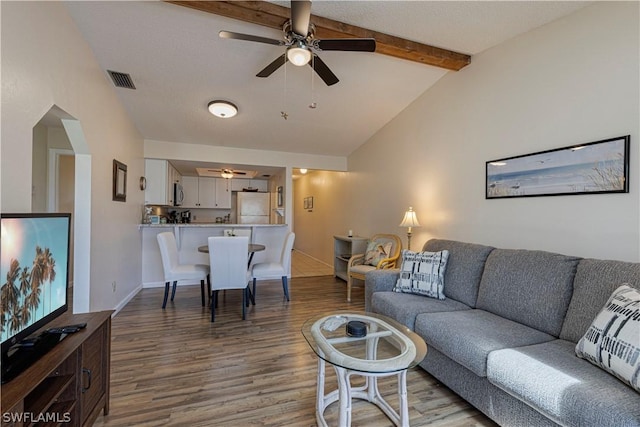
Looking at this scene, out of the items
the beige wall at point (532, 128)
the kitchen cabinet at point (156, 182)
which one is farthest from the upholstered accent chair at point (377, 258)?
the kitchen cabinet at point (156, 182)

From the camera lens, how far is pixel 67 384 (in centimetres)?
131

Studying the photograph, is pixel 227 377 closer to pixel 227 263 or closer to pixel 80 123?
pixel 227 263

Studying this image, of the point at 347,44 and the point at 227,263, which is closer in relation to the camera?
the point at 347,44

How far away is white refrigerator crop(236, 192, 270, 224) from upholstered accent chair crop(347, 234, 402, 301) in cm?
352

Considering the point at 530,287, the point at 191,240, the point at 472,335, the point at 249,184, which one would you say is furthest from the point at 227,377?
the point at 249,184

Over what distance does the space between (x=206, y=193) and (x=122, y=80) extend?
3719mm

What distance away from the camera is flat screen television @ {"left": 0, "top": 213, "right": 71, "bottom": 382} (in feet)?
3.80

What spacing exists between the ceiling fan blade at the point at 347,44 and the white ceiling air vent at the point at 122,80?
7.39 feet

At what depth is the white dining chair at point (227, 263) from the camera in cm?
313

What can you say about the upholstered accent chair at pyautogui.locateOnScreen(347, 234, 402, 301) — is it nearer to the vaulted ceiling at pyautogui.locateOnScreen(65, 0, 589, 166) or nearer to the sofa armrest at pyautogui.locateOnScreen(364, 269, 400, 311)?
the sofa armrest at pyautogui.locateOnScreen(364, 269, 400, 311)

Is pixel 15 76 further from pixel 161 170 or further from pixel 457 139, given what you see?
pixel 457 139

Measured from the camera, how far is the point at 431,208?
3.60m

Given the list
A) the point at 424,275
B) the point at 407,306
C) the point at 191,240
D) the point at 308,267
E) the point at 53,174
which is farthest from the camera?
the point at 308,267

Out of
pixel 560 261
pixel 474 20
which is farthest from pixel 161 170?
pixel 560 261
